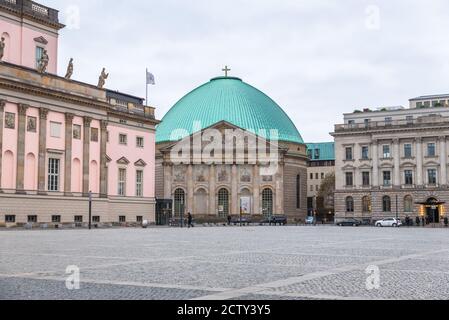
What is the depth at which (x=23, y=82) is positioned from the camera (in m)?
54.6

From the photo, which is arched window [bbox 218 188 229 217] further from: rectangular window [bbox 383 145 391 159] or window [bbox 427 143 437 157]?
window [bbox 427 143 437 157]

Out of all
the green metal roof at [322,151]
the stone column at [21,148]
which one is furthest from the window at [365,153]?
the stone column at [21,148]

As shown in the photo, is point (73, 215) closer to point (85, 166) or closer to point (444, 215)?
point (85, 166)

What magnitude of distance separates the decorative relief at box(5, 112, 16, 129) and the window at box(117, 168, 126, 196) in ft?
53.4

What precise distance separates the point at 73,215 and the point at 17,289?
49648 millimetres

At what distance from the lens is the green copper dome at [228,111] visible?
11688 centimetres

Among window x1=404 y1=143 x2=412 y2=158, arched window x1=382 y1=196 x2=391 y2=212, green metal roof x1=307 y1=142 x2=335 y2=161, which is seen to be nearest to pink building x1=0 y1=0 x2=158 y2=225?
arched window x1=382 y1=196 x2=391 y2=212

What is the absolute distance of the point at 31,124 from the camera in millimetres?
56156

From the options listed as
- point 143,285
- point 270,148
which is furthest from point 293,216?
point 143,285

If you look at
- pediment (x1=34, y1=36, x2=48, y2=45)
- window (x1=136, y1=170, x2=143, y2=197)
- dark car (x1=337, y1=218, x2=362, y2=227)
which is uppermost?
pediment (x1=34, y1=36, x2=48, y2=45)

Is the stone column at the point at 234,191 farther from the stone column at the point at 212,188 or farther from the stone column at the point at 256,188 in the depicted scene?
the stone column at the point at 212,188

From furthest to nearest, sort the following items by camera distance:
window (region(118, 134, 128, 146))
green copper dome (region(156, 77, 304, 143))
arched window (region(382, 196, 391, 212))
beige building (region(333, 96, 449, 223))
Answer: green copper dome (region(156, 77, 304, 143)) → arched window (region(382, 196, 391, 212)) → beige building (region(333, 96, 449, 223)) → window (region(118, 134, 128, 146))

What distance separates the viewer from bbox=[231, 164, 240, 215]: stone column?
110625 millimetres

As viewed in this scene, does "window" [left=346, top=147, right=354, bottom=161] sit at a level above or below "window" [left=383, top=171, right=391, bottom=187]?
above
